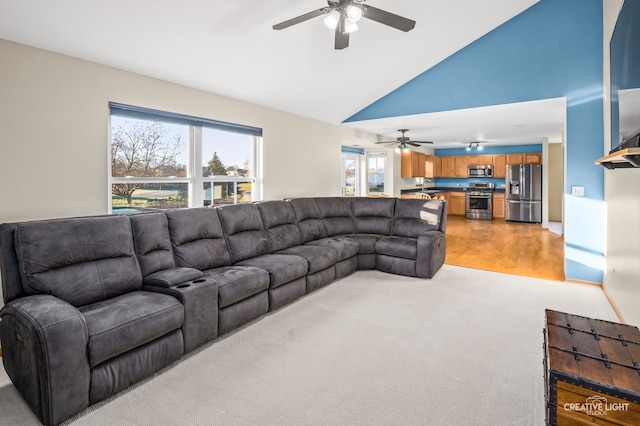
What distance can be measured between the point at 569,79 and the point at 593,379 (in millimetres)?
4337

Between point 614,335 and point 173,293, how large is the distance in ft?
8.89

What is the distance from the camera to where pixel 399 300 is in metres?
3.79

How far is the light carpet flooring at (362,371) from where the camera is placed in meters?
1.96

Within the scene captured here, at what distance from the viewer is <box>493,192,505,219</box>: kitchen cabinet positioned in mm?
10590

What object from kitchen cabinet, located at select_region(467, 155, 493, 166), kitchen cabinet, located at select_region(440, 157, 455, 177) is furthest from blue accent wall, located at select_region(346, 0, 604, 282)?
kitchen cabinet, located at select_region(440, 157, 455, 177)

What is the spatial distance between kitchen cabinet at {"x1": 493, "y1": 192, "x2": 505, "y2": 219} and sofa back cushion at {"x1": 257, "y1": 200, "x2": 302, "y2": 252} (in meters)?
8.15

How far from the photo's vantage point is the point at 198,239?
11.3 feet

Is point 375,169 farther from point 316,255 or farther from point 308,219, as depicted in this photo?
point 316,255

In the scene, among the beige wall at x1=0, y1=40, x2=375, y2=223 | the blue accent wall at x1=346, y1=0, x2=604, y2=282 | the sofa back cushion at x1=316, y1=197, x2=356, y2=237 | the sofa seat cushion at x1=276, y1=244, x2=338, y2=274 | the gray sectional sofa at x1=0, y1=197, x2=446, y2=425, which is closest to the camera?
the gray sectional sofa at x1=0, y1=197, x2=446, y2=425

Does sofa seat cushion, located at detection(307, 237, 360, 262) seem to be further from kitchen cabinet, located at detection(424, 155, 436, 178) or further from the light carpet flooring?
kitchen cabinet, located at detection(424, 155, 436, 178)

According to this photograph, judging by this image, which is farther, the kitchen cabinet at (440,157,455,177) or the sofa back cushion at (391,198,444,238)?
the kitchen cabinet at (440,157,455,177)

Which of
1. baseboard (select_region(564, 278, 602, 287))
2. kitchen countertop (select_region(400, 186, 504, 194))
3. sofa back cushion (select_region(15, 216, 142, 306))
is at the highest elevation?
kitchen countertop (select_region(400, 186, 504, 194))

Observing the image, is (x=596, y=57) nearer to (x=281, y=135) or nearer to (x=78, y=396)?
(x=281, y=135)

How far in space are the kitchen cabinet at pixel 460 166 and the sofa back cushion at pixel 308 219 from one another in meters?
7.68
